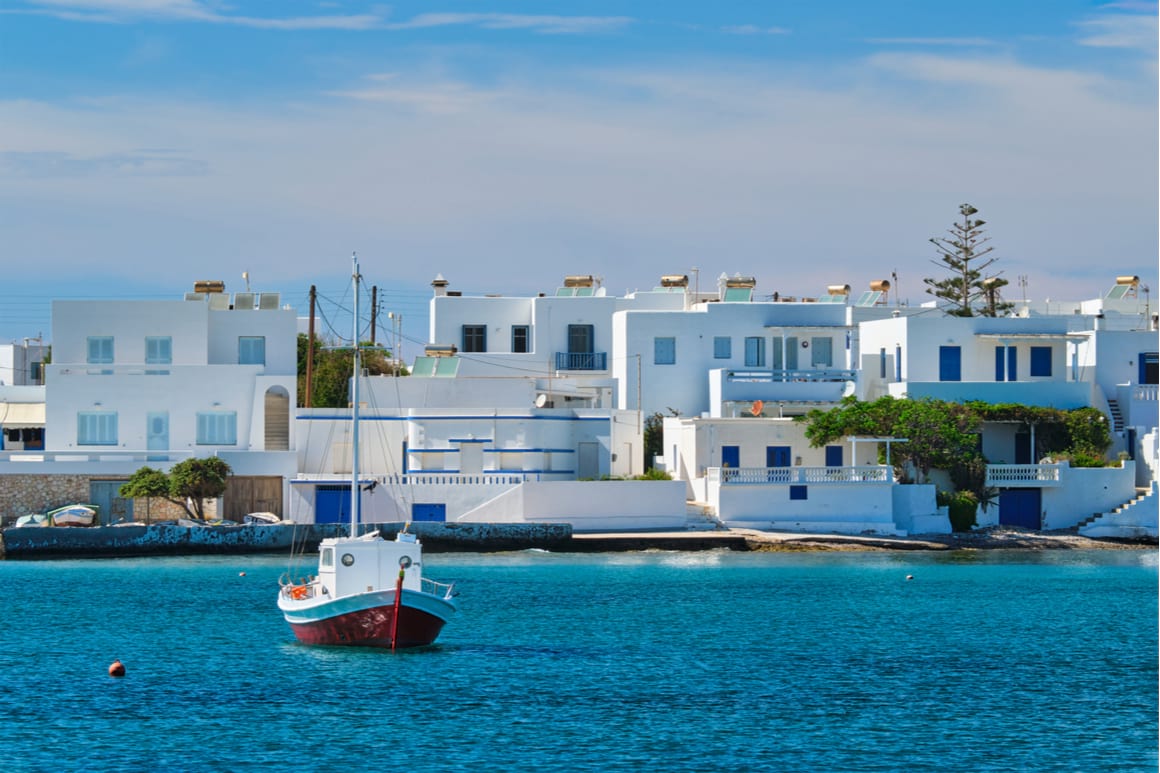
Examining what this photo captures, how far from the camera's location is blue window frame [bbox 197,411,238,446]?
65875mm

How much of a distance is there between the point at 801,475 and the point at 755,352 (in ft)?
34.0

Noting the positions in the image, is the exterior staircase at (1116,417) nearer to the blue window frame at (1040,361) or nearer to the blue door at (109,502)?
the blue window frame at (1040,361)

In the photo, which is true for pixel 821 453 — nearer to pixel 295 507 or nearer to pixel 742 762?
pixel 295 507

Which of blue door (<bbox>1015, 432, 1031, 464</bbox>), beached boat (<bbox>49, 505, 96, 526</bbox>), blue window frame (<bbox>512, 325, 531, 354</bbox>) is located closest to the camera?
beached boat (<bbox>49, 505, 96, 526</bbox>)

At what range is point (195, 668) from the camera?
36656 mm

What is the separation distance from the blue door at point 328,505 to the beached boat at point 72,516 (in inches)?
309

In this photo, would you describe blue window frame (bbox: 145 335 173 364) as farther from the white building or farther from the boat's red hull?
the boat's red hull

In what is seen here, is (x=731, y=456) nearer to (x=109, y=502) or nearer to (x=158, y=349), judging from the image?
(x=158, y=349)

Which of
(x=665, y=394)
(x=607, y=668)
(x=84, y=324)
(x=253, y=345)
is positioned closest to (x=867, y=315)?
(x=665, y=394)

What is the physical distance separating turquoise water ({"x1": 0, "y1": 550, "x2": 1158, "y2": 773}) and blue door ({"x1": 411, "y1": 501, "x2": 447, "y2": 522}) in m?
7.67

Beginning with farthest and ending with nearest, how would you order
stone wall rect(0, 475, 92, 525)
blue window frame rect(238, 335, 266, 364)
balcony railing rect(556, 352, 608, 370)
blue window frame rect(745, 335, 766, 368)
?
balcony railing rect(556, 352, 608, 370) → blue window frame rect(745, 335, 766, 368) → blue window frame rect(238, 335, 266, 364) → stone wall rect(0, 475, 92, 525)

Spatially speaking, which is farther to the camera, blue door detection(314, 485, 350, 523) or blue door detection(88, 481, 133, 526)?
blue door detection(88, 481, 133, 526)

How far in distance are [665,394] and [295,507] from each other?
1661cm

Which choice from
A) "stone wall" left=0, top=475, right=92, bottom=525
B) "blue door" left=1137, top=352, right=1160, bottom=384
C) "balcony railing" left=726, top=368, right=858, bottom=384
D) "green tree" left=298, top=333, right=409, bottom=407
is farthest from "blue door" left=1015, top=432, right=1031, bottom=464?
"stone wall" left=0, top=475, right=92, bottom=525
